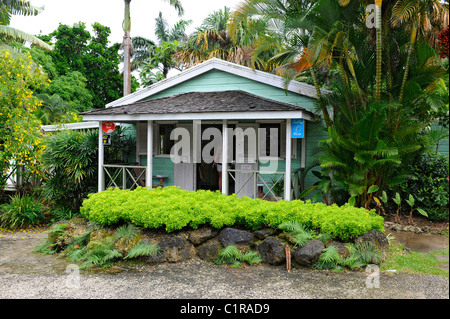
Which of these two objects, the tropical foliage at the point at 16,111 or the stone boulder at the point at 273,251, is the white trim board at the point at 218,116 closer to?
the tropical foliage at the point at 16,111

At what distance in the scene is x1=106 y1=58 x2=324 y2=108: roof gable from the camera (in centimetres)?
1034

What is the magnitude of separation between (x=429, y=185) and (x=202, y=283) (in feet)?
20.4

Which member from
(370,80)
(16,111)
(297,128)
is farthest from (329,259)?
(16,111)

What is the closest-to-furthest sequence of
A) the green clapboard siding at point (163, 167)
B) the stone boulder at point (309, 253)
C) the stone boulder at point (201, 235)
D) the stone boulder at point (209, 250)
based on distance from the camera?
1. the stone boulder at point (309, 253)
2. the stone boulder at point (209, 250)
3. the stone boulder at point (201, 235)
4. the green clapboard siding at point (163, 167)

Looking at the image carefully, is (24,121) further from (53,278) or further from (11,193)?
(53,278)

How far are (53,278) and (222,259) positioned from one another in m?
2.67

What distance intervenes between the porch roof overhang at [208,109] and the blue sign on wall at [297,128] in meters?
0.16

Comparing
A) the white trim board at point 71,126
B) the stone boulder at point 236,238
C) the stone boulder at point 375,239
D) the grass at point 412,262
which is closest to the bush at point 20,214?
the white trim board at point 71,126

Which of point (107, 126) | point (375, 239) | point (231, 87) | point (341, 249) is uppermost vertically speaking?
point (231, 87)

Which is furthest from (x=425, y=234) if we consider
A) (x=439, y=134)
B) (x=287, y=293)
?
(x=287, y=293)

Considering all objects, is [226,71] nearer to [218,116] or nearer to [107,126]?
[218,116]

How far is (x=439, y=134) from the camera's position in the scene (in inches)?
348

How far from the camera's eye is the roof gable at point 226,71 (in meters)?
10.3

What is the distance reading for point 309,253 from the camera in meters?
6.29
